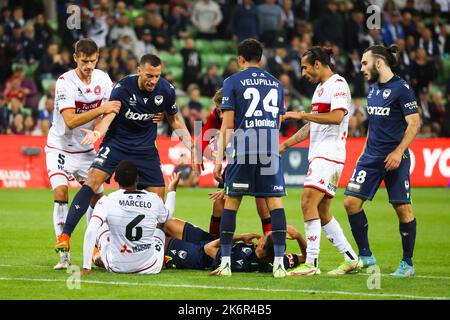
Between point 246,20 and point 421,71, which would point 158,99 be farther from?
point 421,71

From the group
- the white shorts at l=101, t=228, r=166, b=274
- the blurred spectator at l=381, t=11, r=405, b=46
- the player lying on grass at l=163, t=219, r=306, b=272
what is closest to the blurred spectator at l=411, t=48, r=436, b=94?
the blurred spectator at l=381, t=11, r=405, b=46

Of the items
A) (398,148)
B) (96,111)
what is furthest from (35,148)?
(398,148)

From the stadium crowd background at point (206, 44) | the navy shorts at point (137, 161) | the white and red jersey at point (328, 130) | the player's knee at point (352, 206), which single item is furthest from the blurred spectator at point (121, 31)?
the player's knee at point (352, 206)

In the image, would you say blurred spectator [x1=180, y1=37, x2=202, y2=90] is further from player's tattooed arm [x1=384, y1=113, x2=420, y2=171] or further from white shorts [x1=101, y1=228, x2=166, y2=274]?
player's tattooed arm [x1=384, y1=113, x2=420, y2=171]

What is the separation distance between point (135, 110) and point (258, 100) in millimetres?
1675

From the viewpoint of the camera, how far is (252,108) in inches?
427

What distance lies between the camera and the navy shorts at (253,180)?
10859mm

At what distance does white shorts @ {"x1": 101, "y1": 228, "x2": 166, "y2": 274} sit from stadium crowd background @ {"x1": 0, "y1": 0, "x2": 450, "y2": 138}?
1382 centimetres

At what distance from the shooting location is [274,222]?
10.8 meters

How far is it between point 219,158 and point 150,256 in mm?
1335

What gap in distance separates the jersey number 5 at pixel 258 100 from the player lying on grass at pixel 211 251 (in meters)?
1.39

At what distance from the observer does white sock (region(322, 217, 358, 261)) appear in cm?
1154

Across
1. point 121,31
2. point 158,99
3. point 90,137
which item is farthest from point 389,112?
point 121,31

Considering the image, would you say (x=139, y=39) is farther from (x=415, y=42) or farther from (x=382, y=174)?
(x=382, y=174)
